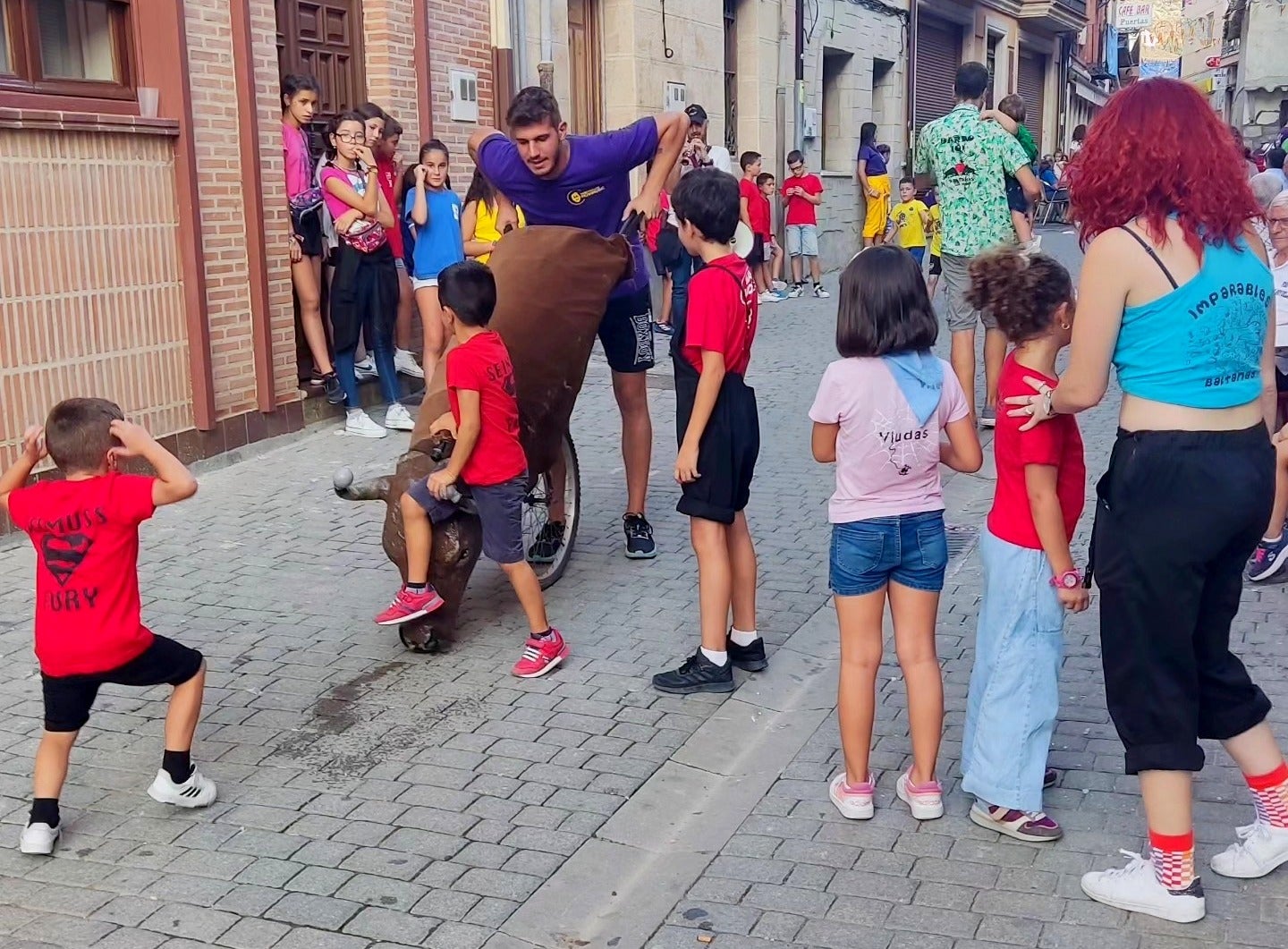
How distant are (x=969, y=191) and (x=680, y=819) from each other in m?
5.40

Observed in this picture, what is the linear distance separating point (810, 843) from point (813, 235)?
14591 millimetres

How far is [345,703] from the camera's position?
472cm

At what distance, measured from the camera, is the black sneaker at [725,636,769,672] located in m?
4.94

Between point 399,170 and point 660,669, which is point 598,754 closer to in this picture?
point 660,669

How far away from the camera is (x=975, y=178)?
8.34 metres

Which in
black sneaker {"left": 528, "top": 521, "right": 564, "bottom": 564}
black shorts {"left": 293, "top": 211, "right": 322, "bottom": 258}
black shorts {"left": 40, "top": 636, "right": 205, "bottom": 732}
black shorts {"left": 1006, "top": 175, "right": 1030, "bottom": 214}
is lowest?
black sneaker {"left": 528, "top": 521, "right": 564, "bottom": 564}

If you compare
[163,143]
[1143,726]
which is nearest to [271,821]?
[1143,726]

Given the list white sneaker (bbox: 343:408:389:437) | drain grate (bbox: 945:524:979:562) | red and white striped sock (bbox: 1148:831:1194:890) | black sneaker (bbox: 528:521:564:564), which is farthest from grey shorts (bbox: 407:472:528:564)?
white sneaker (bbox: 343:408:389:437)

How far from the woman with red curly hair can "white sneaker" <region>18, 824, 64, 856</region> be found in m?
2.57

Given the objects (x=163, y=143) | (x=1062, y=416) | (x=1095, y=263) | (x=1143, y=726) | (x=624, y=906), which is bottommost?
(x=624, y=906)

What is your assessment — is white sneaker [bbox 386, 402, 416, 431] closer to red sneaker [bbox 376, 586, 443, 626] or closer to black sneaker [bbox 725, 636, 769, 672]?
red sneaker [bbox 376, 586, 443, 626]

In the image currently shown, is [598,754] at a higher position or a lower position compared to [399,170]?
lower

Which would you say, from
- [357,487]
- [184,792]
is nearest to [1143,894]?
[184,792]

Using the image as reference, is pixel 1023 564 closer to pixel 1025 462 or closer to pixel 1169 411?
pixel 1025 462
